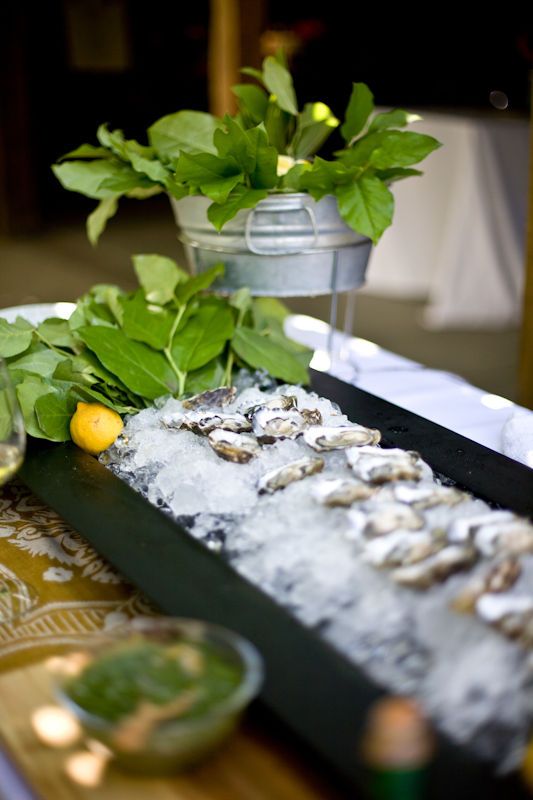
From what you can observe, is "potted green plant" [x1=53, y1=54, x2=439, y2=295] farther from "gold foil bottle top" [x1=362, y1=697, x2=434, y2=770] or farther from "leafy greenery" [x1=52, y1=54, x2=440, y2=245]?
"gold foil bottle top" [x1=362, y1=697, x2=434, y2=770]

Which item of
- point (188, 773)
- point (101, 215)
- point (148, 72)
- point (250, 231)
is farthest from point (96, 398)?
point (148, 72)

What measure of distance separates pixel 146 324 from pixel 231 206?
204mm

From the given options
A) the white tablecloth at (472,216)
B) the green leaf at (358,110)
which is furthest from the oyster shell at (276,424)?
the white tablecloth at (472,216)

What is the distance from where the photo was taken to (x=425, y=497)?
88cm

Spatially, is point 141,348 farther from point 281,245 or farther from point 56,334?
point 281,245

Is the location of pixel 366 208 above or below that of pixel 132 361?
above

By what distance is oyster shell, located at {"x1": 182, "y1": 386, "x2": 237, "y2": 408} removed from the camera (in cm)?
119

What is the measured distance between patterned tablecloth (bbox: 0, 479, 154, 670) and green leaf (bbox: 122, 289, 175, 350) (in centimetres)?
27

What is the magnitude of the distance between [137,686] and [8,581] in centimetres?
41

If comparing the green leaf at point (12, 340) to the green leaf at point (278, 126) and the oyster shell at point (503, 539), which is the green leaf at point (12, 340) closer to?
the green leaf at point (278, 126)

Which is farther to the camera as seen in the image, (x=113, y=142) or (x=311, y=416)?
(x=113, y=142)

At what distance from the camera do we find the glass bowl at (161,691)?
23.5 inches

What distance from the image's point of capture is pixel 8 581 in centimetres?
99

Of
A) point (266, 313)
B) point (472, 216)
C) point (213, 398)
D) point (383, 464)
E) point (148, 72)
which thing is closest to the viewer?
point (383, 464)
